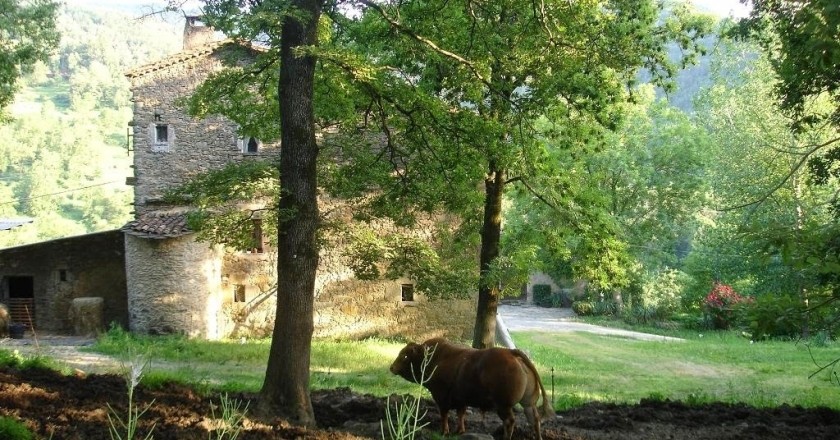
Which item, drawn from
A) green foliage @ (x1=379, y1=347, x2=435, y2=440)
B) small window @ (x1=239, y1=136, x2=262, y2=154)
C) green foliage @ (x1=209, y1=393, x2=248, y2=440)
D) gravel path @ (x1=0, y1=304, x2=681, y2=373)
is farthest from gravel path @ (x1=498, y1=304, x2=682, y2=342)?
green foliage @ (x1=209, y1=393, x2=248, y2=440)

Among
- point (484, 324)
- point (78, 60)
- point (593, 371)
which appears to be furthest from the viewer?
point (78, 60)

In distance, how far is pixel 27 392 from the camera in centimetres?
708

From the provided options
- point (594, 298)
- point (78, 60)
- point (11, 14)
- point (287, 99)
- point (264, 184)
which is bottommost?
point (594, 298)

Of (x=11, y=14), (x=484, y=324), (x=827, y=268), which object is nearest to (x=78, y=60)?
(x=11, y=14)

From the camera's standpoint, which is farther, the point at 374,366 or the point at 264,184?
the point at 374,366

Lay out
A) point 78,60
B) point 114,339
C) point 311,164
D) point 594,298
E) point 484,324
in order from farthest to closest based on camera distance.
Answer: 1. point 78,60
2. point 594,298
3. point 114,339
4. point 484,324
5. point 311,164

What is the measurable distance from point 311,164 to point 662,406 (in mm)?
6160

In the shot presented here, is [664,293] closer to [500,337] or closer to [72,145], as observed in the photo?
[500,337]

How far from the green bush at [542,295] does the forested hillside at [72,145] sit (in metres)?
35.5

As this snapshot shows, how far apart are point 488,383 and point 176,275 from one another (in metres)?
15.9

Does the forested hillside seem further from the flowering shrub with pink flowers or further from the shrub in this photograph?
the flowering shrub with pink flowers

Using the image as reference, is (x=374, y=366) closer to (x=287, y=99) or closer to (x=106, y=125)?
(x=287, y=99)

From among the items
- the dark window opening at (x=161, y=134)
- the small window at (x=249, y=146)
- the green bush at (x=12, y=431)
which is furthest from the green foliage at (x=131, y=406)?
the dark window opening at (x=161, y=134)

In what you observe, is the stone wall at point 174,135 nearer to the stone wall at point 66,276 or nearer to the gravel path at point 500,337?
the stone wall at point 66,276
